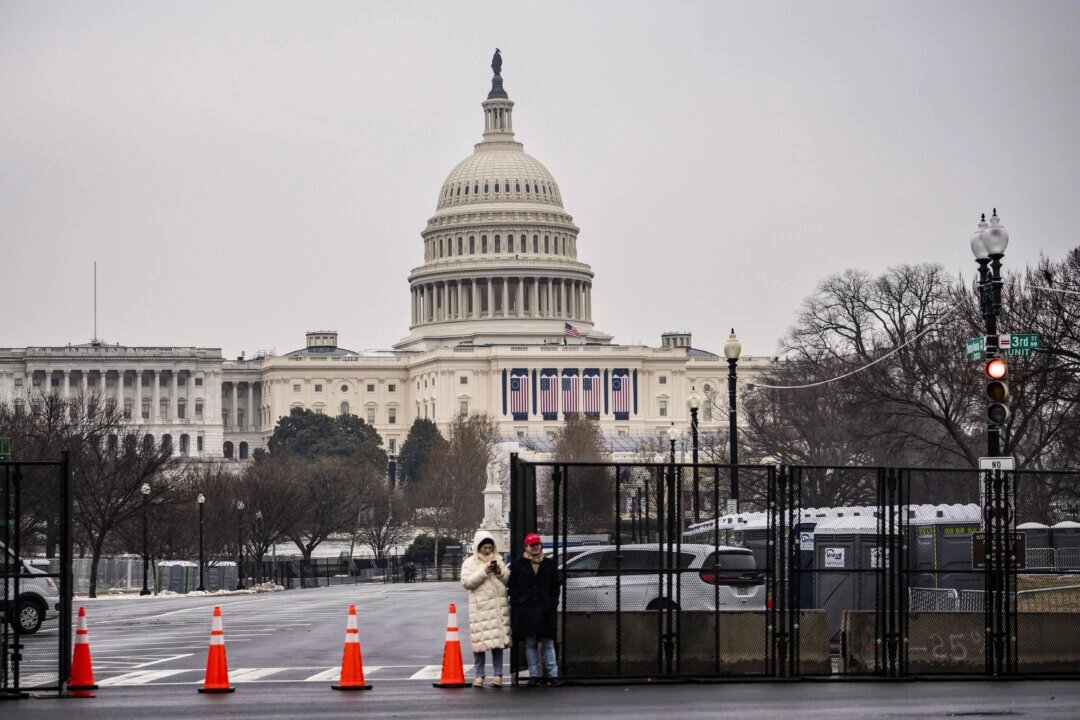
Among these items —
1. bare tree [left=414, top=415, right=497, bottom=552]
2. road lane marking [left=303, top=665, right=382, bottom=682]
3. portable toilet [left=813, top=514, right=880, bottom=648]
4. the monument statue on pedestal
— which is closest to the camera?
road lane marking [left=303, top=665, right=382, bottom=682]

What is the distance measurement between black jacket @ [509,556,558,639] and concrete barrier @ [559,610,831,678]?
995 mm

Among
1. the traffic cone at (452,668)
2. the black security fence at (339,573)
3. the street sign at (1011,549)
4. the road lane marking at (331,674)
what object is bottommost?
the black security fence at (339,573)

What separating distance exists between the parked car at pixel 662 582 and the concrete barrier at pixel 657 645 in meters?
0.27

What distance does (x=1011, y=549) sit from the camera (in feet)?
91.9

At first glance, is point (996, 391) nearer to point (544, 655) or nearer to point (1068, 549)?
point (1068, 549)

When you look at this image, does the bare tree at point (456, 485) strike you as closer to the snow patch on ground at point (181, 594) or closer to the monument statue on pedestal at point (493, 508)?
the monument statue on pedestal at point (493, 508)

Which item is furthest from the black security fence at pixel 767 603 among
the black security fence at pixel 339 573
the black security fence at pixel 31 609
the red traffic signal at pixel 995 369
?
the black security fence at pixel 339 573

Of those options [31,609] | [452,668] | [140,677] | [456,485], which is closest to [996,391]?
[452,668]

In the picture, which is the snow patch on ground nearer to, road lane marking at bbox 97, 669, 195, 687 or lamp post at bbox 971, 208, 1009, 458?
road lane marking at bbox 97, 669, 195, 687

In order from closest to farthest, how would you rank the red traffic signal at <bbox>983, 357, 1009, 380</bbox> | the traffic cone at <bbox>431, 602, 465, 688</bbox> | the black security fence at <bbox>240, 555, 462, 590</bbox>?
the traffic cone at <bbox>431, 602, 465, 688</bbox> → the red traffic signal at <bbox>983, 357, 1009, 380</bbox> → the black security fence at <bbox>240, 555, 462, 590</bbox>

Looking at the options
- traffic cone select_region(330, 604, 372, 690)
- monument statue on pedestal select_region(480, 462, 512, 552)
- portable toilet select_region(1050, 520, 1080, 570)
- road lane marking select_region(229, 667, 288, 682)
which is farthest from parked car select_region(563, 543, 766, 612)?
monument statue on pedestal select_region(480, 462, 512, 552)

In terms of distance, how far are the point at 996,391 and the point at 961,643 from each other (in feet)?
12.4

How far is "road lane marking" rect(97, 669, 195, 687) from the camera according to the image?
91.7 ft

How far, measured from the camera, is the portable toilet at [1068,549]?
31594 millimetres
